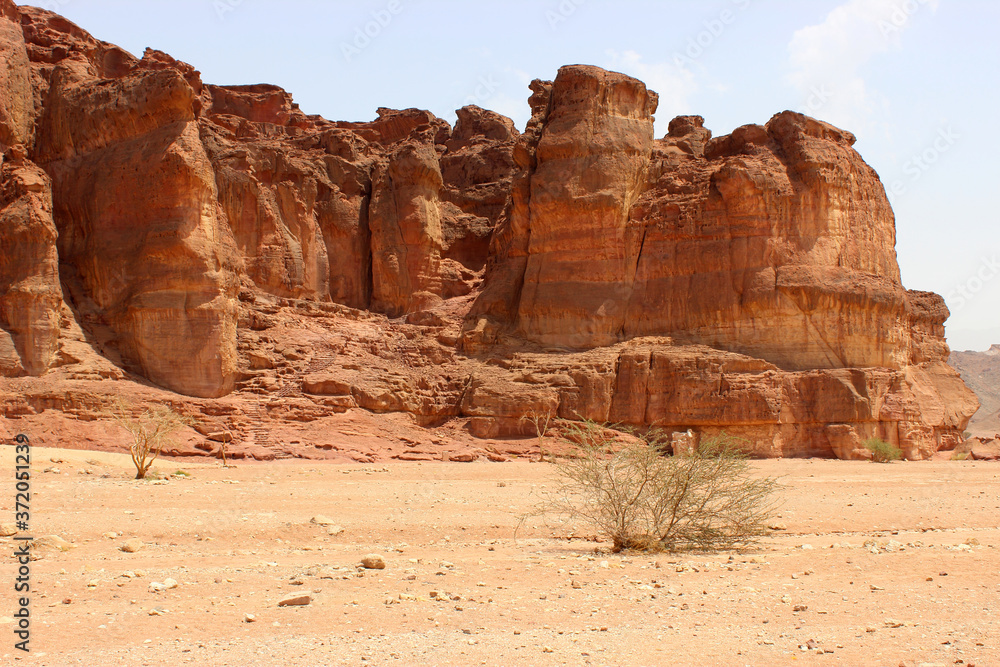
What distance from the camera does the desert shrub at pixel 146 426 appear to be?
1772cm

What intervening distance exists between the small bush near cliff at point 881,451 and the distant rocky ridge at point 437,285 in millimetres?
464

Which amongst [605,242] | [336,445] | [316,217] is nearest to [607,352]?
[605,242]

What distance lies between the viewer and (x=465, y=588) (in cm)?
779

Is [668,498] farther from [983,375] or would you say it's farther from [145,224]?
[983,375]

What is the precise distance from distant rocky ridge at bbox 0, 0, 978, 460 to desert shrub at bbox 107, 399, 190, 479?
0.70 metres

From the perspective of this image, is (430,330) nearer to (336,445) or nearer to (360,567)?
(336,445)

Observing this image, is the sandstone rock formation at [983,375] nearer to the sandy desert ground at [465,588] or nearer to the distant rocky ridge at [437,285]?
the distant rocky ridge at [437,285]

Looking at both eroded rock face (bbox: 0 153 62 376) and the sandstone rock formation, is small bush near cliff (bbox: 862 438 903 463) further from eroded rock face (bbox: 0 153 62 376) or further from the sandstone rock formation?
the sandstone rock formation

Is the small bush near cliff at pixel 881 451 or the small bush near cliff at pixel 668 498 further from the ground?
the small bush near cliff at pixel 881 451

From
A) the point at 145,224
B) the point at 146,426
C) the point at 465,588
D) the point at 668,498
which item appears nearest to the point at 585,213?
the point at 145,224

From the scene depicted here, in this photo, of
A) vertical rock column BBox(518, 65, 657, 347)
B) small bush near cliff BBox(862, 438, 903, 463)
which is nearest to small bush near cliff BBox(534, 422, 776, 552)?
small bush near cliff BBox(862, 438, 903, 463)

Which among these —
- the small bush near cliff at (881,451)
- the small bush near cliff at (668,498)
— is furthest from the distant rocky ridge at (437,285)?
the small bush near cliff at (668,498)

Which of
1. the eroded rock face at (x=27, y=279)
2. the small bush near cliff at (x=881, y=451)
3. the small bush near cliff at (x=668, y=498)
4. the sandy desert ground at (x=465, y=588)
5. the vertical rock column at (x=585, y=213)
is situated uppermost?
the vertical rock column at (x=585, y=213)

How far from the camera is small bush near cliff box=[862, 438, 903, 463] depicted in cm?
2594
